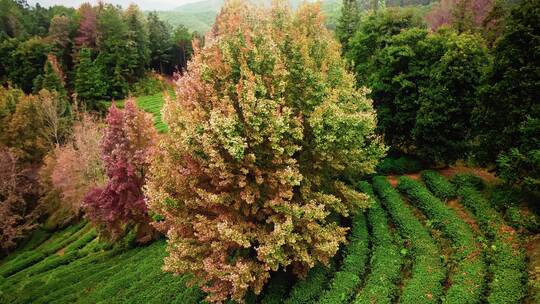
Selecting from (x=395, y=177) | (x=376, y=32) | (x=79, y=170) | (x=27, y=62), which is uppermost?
(x=376, y=32)

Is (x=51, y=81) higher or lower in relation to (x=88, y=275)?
higher

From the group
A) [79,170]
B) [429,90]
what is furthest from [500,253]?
[79,170]

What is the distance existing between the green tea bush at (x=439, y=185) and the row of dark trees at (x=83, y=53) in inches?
2169

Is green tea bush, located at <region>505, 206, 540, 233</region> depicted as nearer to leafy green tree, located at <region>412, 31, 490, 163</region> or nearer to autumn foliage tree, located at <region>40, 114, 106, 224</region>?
leafy green tree, located at <region>412, 31, 490, 163</region>

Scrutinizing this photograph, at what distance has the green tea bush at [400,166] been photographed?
30562 millimetres

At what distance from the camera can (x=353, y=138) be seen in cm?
1998

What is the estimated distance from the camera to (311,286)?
19.5 meters

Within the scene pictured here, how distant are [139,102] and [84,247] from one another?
1508 inches

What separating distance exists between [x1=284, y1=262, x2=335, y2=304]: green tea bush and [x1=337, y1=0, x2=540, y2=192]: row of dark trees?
1188 centimetres

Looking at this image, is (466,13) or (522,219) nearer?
(522,219)

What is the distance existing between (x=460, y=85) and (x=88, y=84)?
61.3 m

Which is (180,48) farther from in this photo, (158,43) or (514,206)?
(514,206)

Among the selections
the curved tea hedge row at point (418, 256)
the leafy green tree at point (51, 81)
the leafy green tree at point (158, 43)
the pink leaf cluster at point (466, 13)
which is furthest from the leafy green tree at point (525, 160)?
the leafy green tree at point (158, 43)

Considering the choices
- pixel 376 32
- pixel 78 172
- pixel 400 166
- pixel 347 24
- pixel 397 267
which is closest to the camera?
pixel 397 267
